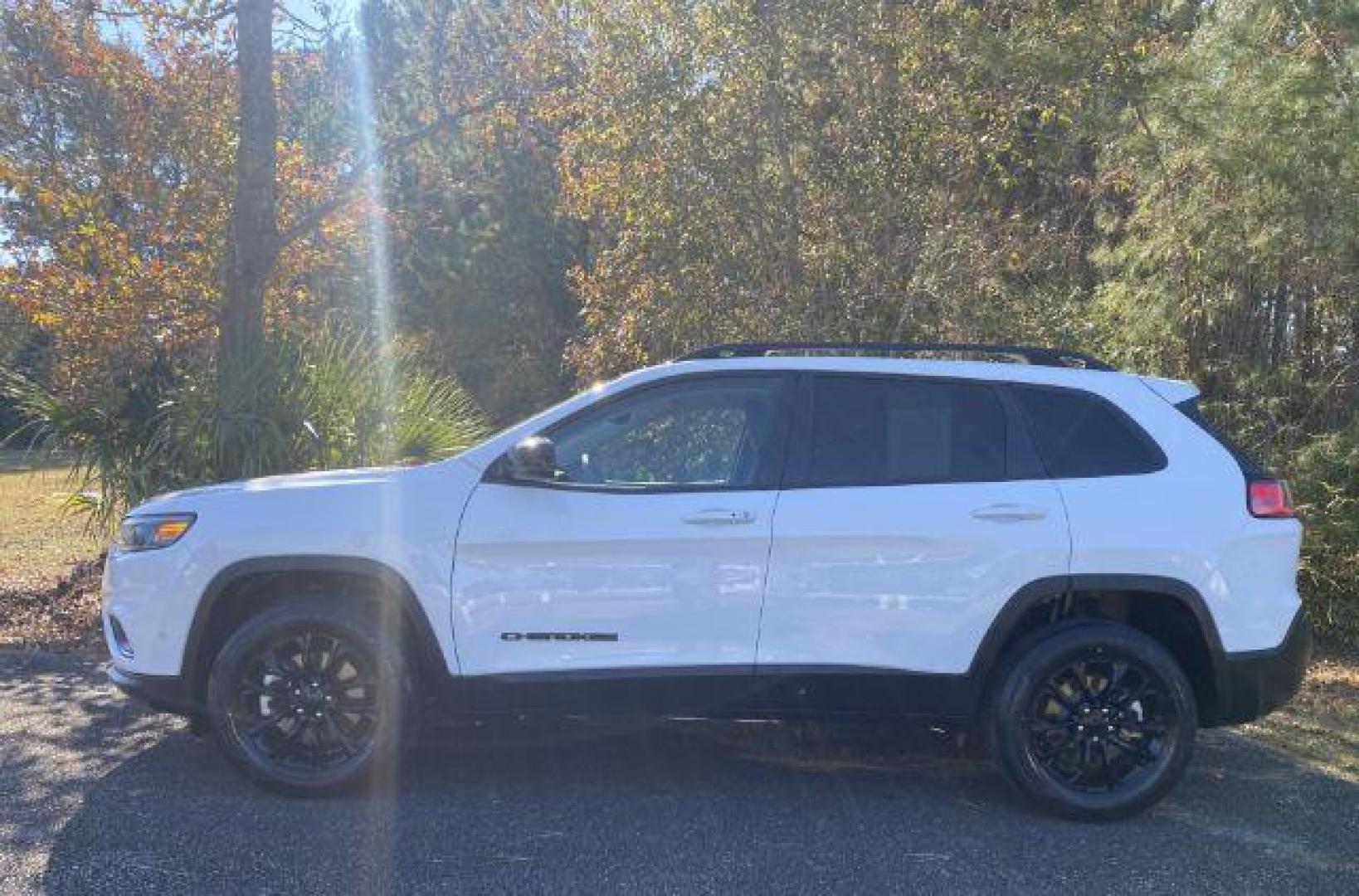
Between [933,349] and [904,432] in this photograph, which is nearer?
[904,432]

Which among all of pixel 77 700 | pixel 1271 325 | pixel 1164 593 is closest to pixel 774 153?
pixel 1271 325

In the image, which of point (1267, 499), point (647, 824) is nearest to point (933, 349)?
point (1267, 499)

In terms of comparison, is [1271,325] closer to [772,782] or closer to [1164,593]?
[1164,593]

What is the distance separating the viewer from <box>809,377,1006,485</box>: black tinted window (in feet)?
17.9

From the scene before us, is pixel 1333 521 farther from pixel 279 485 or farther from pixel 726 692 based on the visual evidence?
pixel 279 485

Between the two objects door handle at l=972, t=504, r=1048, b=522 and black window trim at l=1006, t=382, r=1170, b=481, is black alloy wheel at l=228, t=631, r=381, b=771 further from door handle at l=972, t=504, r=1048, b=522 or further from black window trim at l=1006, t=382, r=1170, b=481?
black window trim at l=1006, t=382, r=1170, b=481

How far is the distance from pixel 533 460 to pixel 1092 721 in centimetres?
251

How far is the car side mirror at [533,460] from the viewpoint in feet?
17.4

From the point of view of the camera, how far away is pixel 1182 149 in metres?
8.61

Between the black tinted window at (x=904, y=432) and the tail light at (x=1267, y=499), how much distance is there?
1.01 m

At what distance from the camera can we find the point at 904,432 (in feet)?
18.2

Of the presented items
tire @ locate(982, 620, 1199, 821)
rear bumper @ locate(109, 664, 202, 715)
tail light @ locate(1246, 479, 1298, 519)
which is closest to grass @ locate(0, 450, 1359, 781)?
tire @ locate(982, 620, 1199, 821)

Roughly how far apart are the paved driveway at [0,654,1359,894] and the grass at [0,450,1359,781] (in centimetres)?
39

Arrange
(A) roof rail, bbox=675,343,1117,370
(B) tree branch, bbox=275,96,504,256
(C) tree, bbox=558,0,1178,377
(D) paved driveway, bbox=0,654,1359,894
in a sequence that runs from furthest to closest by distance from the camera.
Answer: (B) tree branch, bbox=275,96,504,256, (C) tree, bbox=558,0,1178,377, (A) roof rail, bbox=675,343,1117,370, (D) paved driveway, bbox=0,654,1359,894
